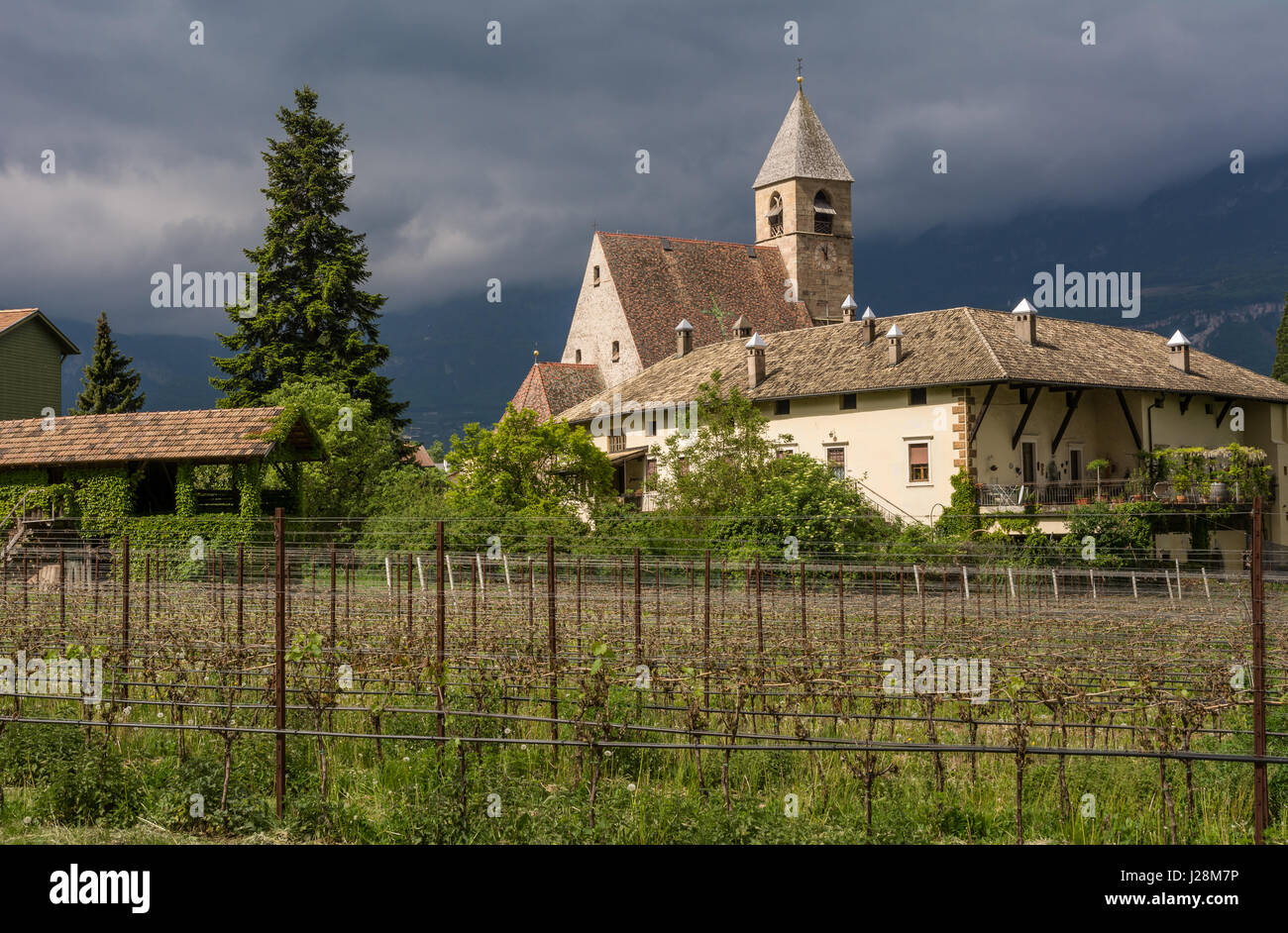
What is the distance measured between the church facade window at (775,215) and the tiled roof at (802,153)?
37.0 inches

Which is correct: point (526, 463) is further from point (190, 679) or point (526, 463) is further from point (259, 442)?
point (190, 679)

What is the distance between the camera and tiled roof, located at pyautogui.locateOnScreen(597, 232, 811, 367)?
176ft

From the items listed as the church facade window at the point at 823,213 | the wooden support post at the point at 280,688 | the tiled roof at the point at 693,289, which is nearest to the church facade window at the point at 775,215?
the church facade window at the point at 823,213

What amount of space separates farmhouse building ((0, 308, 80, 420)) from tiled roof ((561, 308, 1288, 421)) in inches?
897

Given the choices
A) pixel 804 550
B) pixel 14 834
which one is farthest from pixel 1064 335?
pixel 14 834

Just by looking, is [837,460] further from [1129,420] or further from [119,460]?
[119,460]

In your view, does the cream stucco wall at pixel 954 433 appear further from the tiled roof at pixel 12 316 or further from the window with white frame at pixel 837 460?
the tiled roof at pixel 12 316

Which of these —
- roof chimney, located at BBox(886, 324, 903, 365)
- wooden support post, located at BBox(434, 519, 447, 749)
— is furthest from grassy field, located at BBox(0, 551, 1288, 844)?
roof chimney, located at BBox(886, 324, 903, 365)

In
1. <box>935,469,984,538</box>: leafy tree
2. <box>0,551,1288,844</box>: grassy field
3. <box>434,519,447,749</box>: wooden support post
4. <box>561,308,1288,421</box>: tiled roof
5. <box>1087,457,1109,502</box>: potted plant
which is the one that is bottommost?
<box>0,551,1288,844</box>: grassy field

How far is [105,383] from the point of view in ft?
171

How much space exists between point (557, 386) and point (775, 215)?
18.1 meters

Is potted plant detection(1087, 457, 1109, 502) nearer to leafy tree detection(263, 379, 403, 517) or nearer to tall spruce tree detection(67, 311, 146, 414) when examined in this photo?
leafy tree detection(263, 379, 403, 517)

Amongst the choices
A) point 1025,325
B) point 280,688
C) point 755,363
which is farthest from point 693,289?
point 280,688

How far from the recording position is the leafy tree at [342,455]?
1513 inches
